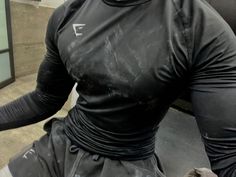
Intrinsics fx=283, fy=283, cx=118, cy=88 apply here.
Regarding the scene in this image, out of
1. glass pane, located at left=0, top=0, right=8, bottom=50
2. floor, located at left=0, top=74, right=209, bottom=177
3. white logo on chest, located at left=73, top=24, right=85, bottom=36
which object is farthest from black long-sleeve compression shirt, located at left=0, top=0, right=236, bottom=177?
glass pane, located at left=0, top=0, right=8, bottom=50

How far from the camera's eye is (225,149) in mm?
542

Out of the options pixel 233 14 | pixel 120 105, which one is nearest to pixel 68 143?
pixel 120 105

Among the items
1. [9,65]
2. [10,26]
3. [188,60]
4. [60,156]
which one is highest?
[188,60]

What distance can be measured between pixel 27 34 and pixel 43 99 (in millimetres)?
2485

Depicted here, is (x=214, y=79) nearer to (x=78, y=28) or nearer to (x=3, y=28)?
(x=78, y=28)

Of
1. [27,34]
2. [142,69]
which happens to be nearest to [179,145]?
[142,69]

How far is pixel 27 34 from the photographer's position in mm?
3135

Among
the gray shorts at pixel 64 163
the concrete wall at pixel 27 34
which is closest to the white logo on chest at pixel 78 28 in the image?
the gray shorts at pixel 64 163

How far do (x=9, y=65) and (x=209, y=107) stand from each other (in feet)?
9.11

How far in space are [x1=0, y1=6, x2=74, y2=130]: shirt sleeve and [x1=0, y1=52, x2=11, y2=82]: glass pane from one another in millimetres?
2166

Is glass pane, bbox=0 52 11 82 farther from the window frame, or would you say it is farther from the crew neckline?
the crew neckline

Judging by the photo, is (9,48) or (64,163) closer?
(64,163)

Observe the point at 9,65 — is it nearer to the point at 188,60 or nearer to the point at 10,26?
the point at 10,26

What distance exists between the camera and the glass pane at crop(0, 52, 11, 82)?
2.85m
